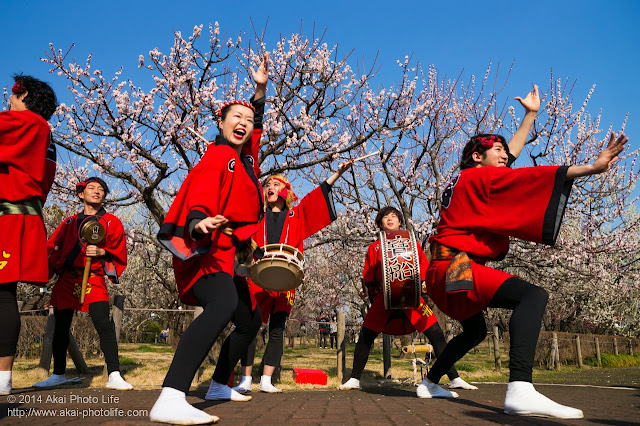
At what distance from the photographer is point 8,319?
10.9ft

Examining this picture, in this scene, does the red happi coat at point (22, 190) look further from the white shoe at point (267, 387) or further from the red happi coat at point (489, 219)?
the red happi coat at point (489, 219)

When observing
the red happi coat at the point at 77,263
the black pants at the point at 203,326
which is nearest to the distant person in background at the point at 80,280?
the red happi coat at the point at 77,263

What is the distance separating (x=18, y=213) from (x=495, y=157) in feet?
11.6

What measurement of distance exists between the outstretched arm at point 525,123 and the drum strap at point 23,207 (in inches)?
145

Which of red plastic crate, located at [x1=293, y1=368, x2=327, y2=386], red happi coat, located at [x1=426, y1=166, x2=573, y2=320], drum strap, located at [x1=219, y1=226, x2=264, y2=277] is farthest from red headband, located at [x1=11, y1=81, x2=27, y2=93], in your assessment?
red plastic crate, located at [x1=293, y1=368, x2=327, y2=386]

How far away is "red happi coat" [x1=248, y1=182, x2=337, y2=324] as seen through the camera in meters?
4.86

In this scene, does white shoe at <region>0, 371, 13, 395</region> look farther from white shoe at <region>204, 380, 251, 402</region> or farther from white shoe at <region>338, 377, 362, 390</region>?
white shoe at <region>338, 377, 362, 390</region>

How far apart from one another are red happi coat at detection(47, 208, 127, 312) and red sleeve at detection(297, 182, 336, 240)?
2.12 meters

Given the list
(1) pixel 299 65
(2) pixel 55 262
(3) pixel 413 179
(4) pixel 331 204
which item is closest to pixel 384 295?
(4) pixel 331 204

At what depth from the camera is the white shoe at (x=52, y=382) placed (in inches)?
195

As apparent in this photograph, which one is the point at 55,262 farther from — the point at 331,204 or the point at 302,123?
the point at 302,123

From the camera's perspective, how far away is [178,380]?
7.72 ft

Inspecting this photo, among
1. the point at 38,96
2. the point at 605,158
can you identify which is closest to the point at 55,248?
the point at 38,96

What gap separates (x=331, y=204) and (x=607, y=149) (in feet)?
8.41
